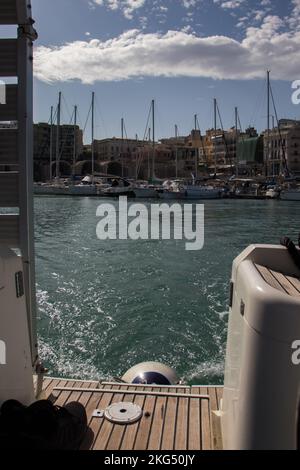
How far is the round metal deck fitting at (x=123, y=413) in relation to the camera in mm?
3221

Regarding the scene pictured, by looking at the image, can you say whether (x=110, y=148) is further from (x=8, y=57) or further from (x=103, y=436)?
(x=103, y=436)

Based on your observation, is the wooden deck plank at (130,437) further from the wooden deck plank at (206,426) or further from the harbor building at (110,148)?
the harbor building at (110,148)

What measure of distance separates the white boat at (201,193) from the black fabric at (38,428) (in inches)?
2179

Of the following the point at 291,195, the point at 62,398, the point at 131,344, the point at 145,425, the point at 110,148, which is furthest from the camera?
the point at 110,148

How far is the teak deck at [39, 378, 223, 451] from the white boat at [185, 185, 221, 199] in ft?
178

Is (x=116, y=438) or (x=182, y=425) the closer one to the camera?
(x=116, y=438)

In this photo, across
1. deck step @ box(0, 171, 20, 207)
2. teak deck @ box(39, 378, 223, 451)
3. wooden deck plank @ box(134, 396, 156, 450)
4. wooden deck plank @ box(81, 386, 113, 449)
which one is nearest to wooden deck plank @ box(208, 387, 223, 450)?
teak deck @ box(39, 378, 223, 451)

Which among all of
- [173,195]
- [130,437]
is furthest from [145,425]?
[173,195]

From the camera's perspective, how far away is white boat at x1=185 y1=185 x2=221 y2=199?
5788cm

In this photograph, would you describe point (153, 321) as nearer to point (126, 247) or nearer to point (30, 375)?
point (30, 375)

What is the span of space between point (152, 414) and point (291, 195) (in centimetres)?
5627

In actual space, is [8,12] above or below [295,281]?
above

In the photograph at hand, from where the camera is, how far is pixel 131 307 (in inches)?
390
